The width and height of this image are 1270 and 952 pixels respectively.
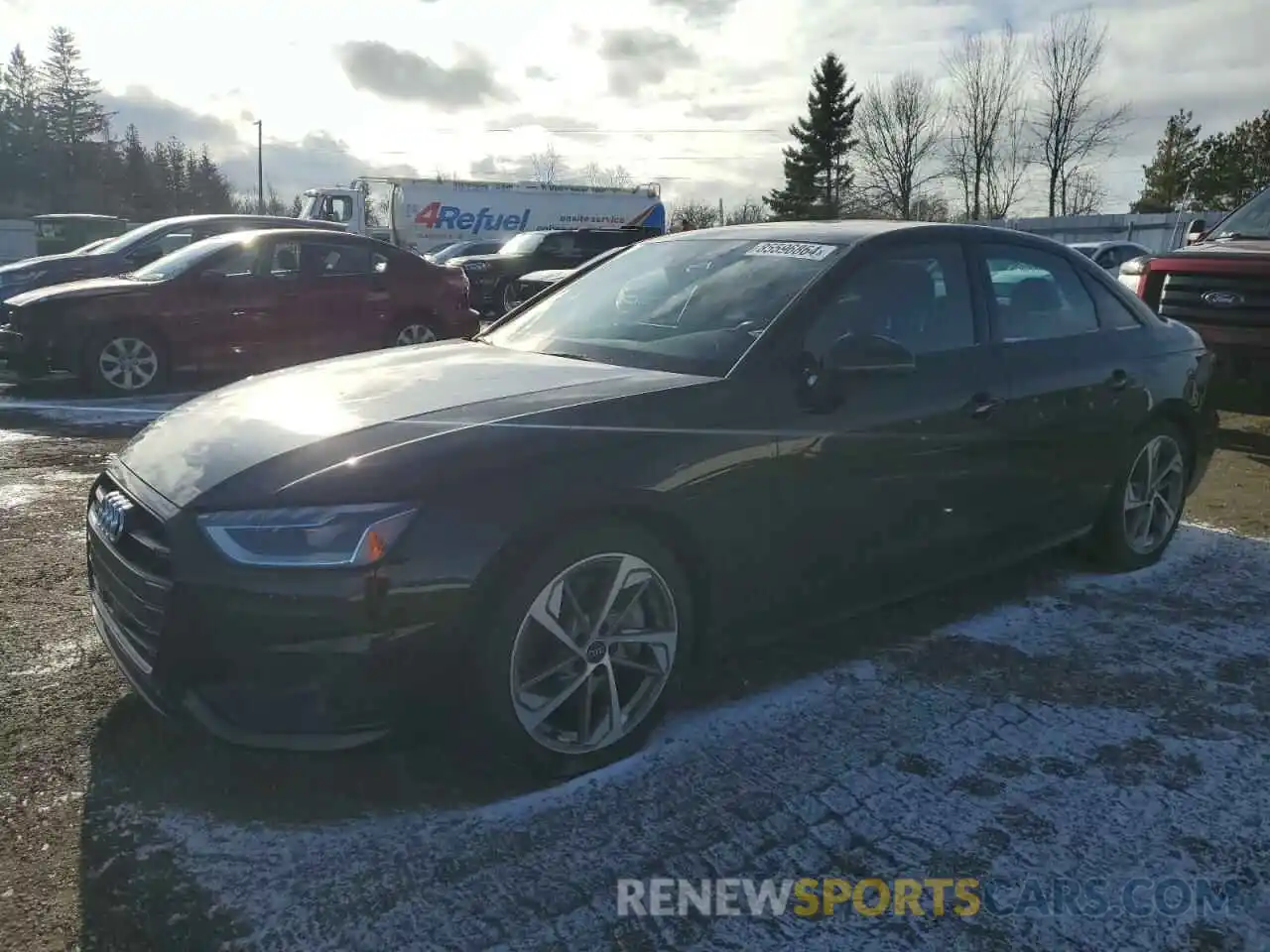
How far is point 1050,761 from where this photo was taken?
2.94 m

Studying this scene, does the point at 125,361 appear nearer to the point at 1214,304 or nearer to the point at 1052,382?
the point at 1052,382

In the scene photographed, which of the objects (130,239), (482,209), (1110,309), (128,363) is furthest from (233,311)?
(482,209)

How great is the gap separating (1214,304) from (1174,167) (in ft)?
177

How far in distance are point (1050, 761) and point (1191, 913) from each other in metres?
0.67

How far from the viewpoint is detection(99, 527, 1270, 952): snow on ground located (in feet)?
7.30

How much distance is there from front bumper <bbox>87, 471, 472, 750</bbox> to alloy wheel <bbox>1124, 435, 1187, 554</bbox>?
11.2ft

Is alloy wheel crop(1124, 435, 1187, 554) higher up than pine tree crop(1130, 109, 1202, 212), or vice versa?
pine tree crop(1130, 109, 1202, 212)

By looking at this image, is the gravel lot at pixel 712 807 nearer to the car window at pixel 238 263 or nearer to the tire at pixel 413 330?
the car window at pixel 238 263

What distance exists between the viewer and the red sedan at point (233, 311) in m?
9.02

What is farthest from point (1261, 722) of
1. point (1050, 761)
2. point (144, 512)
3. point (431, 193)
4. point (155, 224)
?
point (431, 193)

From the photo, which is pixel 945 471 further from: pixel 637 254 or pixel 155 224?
pixel 155 224

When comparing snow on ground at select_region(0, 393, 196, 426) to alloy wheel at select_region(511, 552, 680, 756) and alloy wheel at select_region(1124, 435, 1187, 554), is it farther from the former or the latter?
alloy wheel at select_region(1124, 435, 1187, 554)

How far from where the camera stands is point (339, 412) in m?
2.94

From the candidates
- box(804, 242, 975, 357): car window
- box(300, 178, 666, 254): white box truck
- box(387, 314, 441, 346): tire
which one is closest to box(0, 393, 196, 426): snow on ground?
box(387, 314, 441, 346): tire
